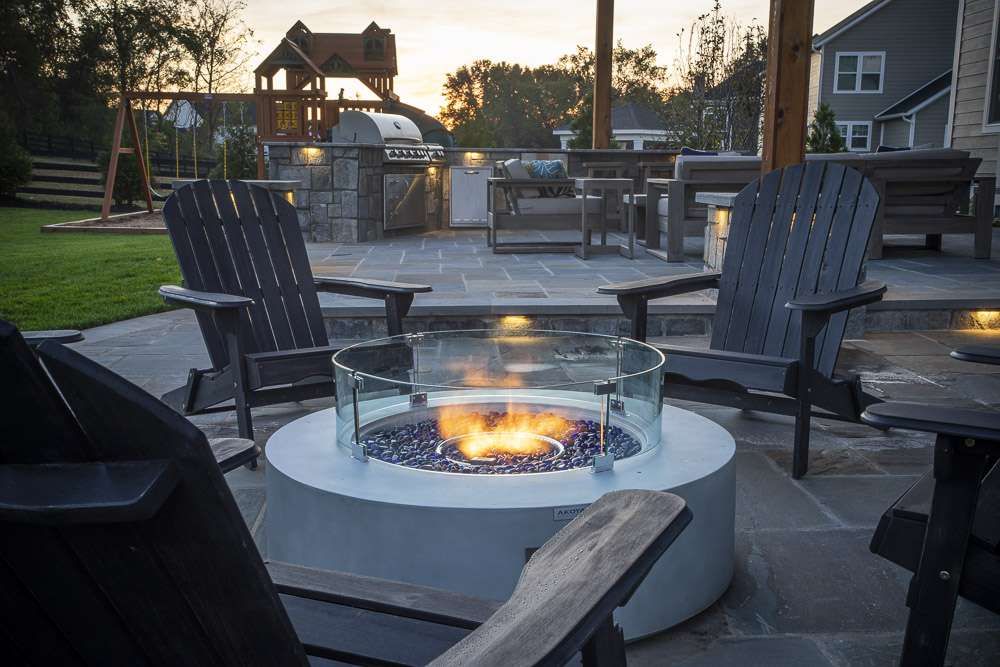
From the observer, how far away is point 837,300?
2820 mm

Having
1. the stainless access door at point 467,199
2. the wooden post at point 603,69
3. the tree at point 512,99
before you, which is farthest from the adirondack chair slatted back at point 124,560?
the tree at point 512,99

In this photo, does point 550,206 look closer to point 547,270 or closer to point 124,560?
point 547,270

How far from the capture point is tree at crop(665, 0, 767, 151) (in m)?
14.2

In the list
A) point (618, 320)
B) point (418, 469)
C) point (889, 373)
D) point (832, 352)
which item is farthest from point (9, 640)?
point (618, 320)

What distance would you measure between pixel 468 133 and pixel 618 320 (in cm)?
1239

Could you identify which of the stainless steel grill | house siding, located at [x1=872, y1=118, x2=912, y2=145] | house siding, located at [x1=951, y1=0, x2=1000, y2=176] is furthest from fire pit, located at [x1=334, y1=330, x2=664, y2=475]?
house siding, located at [x1=872, y1=118, x2=912, y2=145]

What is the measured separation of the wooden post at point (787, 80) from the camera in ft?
16.0

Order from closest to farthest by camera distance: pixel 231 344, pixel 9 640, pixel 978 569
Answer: pixel 9 640, pixel 978 569, pixel 231 344

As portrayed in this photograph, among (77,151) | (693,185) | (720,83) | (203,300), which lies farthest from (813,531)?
(77,151)

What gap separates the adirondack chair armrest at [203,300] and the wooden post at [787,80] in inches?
129

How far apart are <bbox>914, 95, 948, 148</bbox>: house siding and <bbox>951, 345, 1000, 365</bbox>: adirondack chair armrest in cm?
1986

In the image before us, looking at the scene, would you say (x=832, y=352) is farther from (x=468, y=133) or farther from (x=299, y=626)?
(x=468, y=133)

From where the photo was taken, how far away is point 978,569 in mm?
1571

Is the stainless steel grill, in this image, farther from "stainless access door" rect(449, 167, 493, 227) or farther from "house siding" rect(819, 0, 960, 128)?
"house siding" rect(819, 0, 960, 128)
